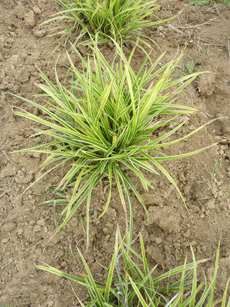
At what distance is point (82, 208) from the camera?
1.74m

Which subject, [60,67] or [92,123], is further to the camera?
[60,67]

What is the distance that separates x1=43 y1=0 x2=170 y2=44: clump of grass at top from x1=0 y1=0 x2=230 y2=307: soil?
0.52ft

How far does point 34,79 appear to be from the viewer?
2.14 metres

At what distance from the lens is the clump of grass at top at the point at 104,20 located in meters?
2.06

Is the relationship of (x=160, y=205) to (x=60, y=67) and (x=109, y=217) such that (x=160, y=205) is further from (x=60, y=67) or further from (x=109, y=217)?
(x=60, y=67)

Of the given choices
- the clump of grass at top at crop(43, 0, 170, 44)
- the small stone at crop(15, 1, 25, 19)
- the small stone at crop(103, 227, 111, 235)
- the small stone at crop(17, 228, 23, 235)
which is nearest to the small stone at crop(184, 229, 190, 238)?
the small stone at crop(103, 227, 111, 235)

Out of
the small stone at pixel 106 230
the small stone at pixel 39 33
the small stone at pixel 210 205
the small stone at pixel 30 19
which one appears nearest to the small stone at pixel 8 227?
the small stone at pixel 106 230

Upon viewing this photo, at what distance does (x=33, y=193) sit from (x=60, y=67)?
106 cm

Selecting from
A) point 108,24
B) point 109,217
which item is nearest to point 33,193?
point 109,217

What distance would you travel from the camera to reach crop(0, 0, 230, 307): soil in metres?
1.58

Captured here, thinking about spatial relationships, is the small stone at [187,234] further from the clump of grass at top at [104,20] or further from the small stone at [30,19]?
the small stone at [30,19]

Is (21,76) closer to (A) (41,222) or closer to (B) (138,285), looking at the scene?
(A) (41,222)

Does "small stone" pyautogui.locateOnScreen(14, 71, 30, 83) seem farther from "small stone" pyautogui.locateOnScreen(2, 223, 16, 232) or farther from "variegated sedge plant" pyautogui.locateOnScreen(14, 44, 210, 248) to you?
"small stone" pyautogui.locateOnScreen(2, 223, 16, 232)

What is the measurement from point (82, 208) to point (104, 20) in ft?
4.79
